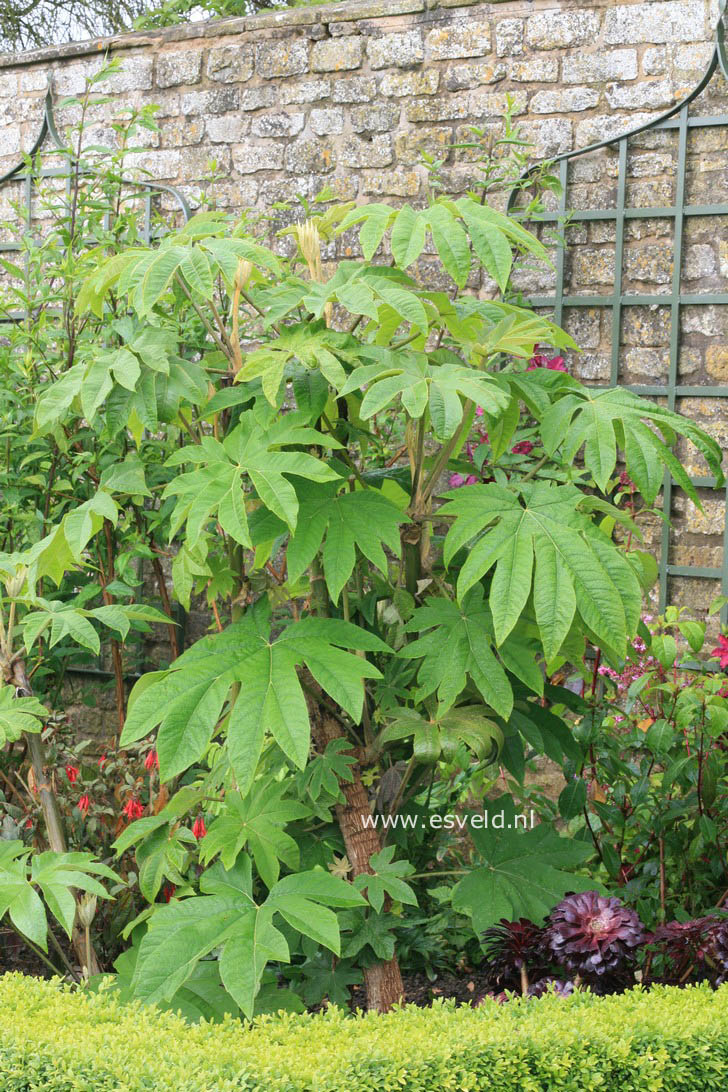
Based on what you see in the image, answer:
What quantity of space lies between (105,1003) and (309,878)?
47 cm

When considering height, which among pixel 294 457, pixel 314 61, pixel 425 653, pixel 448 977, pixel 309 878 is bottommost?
pixel 448 977

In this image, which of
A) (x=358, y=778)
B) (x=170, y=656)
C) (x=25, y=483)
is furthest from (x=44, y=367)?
(x=358, y=778)

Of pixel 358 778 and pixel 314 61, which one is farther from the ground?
pixel 314 61

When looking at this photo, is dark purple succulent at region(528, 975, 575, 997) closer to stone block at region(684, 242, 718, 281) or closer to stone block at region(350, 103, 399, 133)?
stone block at region(684, 242, 718, 281)

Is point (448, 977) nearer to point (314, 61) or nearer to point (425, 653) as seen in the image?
point (425, 653)

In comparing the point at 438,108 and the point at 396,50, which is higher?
the point at 396,50

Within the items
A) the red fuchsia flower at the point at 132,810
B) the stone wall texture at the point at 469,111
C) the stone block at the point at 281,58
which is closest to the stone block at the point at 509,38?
the stone wall texture at the point at 469,111

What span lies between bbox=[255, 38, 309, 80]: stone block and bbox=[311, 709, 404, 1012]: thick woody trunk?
3.05 m

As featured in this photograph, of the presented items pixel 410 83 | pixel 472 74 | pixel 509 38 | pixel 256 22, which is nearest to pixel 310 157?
pixel 410 83

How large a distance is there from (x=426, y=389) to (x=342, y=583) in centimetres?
39

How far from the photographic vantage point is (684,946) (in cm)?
229

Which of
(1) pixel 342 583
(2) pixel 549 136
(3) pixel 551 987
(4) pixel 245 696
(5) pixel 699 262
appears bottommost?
(3) pixel 551 987

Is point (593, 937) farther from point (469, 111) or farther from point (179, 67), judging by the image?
point (179, 67)

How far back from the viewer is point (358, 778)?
7.66 feet
